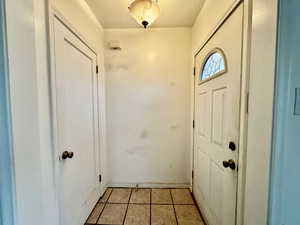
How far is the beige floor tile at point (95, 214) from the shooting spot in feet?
6.33

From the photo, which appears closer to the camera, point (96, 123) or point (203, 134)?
point (203, 134)

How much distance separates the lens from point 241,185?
1096mm

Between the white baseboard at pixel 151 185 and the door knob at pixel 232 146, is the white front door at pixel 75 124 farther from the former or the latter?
the door knob at pixel 232 146

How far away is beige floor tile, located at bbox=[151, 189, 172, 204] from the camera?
2.32 meters

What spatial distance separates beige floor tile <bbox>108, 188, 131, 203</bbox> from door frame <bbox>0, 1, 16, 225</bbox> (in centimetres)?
189

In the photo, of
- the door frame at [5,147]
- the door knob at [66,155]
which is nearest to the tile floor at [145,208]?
Answer: the door knob at [66,155]

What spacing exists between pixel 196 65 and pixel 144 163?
1.68 meters

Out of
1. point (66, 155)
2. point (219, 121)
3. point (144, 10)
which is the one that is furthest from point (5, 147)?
point (144, 10)

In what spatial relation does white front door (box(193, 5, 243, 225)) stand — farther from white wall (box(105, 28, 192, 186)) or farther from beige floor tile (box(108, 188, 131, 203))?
beige floor tile (box(108, 188, 131, 203))

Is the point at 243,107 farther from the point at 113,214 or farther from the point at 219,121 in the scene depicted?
the point at 113,214

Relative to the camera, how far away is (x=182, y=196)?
2.44 meters

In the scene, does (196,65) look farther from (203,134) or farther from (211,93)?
(203,134)

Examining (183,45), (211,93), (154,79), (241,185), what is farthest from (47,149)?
(183,45)

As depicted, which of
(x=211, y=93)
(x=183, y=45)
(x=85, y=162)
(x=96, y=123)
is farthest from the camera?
(x=183, y=45)
